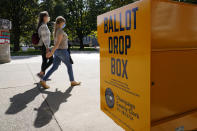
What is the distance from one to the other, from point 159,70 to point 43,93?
295 centimetres

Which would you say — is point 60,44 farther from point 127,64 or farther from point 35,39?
point 127,64

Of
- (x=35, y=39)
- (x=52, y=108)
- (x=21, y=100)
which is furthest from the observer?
(x=35, y=39)

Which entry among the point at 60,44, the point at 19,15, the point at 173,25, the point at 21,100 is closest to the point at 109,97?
the point at 173,25

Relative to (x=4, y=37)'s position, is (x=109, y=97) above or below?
below

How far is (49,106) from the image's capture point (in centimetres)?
322

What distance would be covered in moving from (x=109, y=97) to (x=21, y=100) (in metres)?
2.05

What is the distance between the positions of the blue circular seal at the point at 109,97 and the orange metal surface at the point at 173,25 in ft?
3.04

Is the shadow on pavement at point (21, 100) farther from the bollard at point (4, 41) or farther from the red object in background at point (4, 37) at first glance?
the red object in background at point (4, 37)

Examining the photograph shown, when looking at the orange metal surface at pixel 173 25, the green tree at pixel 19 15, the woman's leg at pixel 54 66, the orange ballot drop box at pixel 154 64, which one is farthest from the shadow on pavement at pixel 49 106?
the green tree at pixel 19 15

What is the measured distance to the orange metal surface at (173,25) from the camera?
1.62m

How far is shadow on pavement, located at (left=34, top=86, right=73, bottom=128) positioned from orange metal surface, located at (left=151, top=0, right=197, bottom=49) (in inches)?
75.7

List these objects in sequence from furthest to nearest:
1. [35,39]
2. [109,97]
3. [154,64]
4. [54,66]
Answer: [35,39], [54,66], [109,97], [154,64]

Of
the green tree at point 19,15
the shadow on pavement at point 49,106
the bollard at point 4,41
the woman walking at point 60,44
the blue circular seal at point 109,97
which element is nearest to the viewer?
the blue circular seal at point 109,97

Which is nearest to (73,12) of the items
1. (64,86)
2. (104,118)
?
(64,86)
